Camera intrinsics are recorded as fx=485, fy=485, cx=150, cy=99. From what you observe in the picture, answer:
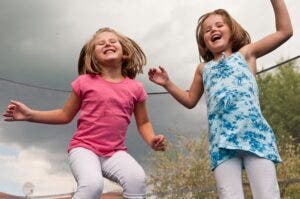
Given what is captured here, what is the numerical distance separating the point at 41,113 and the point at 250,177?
41.4 inches

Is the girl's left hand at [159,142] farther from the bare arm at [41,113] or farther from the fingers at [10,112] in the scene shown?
the fingers at [10,112]

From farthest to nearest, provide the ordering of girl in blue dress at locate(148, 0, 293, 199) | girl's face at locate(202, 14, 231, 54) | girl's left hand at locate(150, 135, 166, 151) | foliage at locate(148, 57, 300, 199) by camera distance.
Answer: foliage at locate(148, 57, 300, 199), girl's face at locate(202, 14, 231, 54), girl's left hand at locate(150, 135, 166, 151), girl in blue dress at locate(148, 0, 293, 199)

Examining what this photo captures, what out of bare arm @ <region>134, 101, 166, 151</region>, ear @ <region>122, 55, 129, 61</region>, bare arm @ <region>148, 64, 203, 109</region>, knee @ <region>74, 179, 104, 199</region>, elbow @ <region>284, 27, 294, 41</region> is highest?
ear @ <region>122, 55, 129, 61</region>

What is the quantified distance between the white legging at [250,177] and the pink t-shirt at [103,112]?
1.67 feet

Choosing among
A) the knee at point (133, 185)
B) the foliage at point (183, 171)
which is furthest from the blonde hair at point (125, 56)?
the foliage at point (183, 171)

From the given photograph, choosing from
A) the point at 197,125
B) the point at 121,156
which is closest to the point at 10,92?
the point at 197,125

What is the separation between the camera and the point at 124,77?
2.60 metres

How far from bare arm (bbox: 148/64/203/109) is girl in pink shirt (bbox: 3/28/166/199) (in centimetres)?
13

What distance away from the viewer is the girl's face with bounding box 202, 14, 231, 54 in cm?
247

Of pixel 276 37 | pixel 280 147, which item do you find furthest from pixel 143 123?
pixel 280 147

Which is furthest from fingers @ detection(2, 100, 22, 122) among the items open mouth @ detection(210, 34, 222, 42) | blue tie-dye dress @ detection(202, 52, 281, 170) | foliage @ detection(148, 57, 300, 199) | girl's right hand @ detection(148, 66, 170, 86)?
foliage @ detection(148, 57, 300, 199)

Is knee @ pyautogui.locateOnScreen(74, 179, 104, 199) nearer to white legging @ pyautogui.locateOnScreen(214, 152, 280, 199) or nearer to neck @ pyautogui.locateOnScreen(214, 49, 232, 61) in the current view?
white legging @ pyautogui.locateOnScreen(214, 152, 280, 199)

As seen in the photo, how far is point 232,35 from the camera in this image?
8.29ft

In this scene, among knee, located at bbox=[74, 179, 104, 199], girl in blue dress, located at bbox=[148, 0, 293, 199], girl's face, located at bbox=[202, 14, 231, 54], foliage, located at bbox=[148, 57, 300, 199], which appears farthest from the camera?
foliage, located at bbox=[148, 57, 300, 199]
